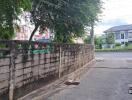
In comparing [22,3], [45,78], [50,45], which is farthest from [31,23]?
[22,3]

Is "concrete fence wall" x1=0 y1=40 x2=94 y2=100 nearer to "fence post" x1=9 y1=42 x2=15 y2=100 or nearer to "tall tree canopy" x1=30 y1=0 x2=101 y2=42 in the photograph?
"fence post" x1=9 y1=42 x2=15 y2=100

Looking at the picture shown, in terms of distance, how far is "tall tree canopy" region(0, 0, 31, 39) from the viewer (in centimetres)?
675

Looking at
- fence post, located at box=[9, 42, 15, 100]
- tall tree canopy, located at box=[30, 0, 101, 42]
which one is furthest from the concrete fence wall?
tall tree canopy, located at box=[30, 0, 101, 42]

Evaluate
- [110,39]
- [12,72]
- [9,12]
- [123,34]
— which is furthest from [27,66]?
[123,34]

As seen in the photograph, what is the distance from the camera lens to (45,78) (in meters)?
9.52

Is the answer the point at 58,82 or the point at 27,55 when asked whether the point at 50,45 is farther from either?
the point at 27,55

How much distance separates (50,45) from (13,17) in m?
2.72

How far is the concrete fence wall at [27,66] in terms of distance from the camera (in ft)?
22.1

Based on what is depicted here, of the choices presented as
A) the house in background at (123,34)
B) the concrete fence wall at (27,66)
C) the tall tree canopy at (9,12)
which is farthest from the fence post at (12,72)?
the house in background at (123,34)

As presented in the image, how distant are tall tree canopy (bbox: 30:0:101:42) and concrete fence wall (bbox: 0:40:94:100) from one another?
1.22 m

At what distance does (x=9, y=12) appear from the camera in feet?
23.4

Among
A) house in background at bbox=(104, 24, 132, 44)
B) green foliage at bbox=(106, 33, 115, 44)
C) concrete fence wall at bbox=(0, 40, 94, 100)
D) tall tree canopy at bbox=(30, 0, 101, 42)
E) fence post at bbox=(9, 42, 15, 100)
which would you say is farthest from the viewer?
house in background at bbox=(104, 24, 132, 44)

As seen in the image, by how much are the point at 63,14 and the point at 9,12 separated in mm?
5563

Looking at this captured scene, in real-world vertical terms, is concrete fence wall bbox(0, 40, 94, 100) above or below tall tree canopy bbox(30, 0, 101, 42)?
below
